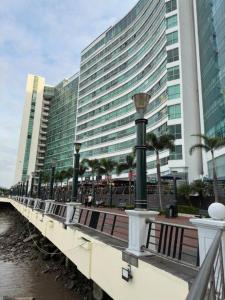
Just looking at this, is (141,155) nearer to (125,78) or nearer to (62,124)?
(125,78)

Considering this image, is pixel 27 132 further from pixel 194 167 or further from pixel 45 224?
pixel 45 224

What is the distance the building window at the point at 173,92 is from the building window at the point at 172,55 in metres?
5.38

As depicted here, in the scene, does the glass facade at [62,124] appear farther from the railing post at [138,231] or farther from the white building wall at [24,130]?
the railing post at [138,231]

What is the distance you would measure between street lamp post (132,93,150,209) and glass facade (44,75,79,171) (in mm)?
89305

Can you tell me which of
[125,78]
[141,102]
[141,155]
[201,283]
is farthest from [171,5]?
[201,283]

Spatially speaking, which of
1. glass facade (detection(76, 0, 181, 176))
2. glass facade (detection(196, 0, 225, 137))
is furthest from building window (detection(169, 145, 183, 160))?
glass facade (detection(196, 0, 225, 137))

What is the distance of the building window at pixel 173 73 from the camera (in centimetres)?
4655

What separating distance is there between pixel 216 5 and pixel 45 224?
131ft

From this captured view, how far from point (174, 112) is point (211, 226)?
4267cm

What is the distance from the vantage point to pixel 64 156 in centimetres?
10056

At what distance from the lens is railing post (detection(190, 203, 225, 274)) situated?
392 cm

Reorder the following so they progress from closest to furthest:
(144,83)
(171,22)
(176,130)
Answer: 1. (176,130)
2. (171,22)
3. (144,83)

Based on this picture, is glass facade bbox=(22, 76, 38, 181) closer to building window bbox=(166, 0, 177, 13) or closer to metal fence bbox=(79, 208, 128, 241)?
building window bbox=(166, 0, 177, 13)

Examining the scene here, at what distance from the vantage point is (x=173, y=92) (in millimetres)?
46094
